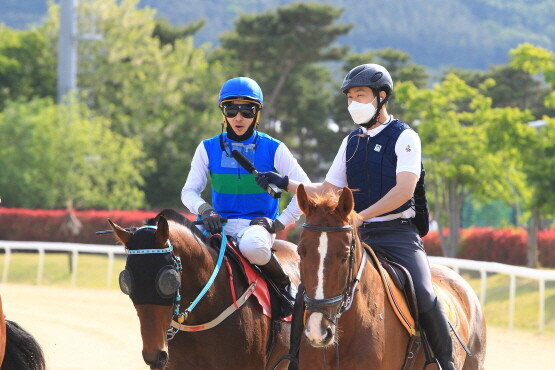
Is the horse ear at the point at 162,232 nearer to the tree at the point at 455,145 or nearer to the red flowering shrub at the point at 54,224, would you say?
the tree at the point at 455,145

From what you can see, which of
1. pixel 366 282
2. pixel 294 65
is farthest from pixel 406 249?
pixel 294 65

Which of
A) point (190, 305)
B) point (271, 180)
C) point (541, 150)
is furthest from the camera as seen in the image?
point (541, 150)

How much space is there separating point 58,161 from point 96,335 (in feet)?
83.0

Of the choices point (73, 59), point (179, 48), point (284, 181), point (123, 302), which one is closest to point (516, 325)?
point (123, 302)

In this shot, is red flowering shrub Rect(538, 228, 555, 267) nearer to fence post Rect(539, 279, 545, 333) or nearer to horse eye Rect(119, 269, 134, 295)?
fence post Rect(539, 279, 545, 333)

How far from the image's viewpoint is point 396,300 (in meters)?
5.65

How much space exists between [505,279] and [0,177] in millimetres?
24270

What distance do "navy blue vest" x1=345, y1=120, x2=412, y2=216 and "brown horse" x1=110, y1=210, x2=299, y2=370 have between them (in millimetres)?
888

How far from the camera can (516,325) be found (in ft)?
51.6

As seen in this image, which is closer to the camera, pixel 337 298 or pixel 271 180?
pixel 337 298

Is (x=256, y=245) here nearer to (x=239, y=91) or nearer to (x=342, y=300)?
(x=239, y=91)

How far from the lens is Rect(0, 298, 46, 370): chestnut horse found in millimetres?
5957

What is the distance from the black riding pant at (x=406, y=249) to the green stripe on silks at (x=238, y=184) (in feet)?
2.72

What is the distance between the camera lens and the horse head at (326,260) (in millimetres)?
4848
